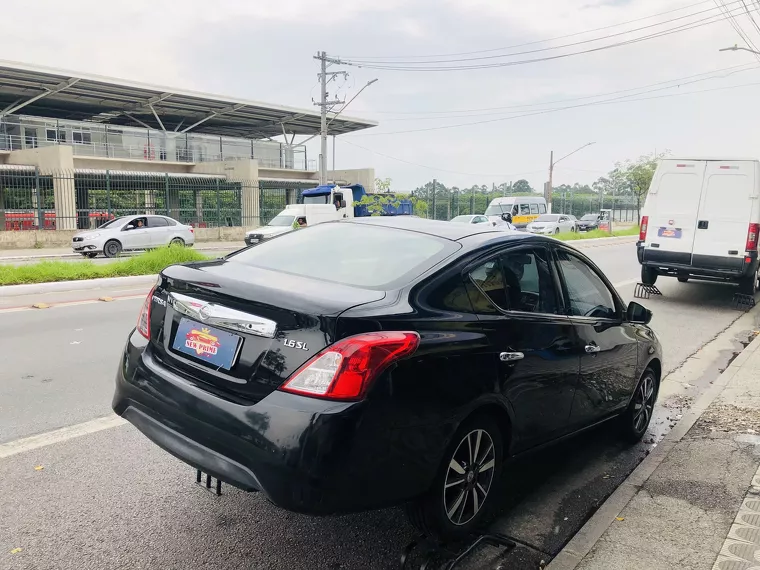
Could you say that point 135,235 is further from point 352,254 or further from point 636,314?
point 636,314

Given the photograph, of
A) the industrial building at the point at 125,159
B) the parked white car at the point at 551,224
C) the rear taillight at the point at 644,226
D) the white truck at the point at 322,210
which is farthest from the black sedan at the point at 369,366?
the parked white car at the point at 551,224

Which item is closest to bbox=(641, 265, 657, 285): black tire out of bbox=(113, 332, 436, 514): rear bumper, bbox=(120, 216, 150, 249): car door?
bbox=(113, 332, 436, 514): rear bumper

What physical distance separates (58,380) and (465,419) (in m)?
4.35

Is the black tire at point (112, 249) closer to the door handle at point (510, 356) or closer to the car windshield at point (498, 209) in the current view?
the door handle at point (510, 356)

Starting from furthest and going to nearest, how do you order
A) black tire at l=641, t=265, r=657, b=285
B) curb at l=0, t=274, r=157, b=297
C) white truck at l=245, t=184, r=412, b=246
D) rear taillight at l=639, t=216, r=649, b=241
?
1. white truck at l=245, t=184, r=412, b=246
2. black tire at l=641, t=265, r=657, b=285
3. rear taillight at l=639, t=216, r=649, b=241
4. curb at l=0, t=274, r=157, b=297

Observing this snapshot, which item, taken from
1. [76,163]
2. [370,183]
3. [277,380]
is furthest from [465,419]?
[370,183]

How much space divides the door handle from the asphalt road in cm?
99

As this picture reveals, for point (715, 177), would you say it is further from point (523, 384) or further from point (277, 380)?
point (277, 380)

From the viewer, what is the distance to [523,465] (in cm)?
443

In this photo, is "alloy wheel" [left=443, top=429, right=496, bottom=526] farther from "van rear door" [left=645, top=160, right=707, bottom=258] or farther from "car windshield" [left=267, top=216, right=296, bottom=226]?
"car windshield" [left=267, top=216, right=296, bottom=226]

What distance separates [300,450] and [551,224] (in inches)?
1488

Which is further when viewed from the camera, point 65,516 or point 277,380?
point 65,516

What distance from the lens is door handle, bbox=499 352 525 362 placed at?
3195 mm

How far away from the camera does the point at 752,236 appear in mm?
10938
